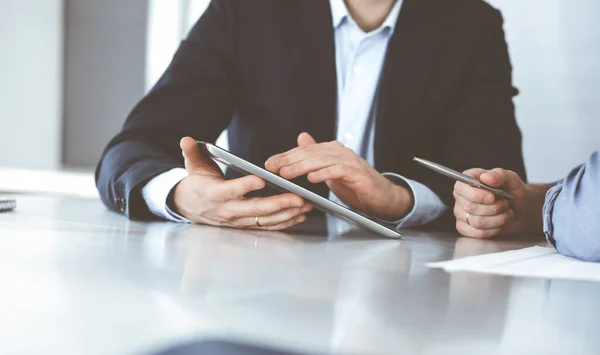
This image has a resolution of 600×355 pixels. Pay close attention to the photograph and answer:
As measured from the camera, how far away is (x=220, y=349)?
Result: 489mm

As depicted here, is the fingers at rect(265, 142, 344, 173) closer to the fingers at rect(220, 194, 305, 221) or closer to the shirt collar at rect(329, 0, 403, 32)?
the fingers at rect(220, 194, 305, 221)

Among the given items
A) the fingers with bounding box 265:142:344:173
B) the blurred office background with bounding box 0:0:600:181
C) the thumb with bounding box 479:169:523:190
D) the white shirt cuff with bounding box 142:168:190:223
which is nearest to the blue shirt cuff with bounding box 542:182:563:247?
the thumb with bounding box 479:169:523:190

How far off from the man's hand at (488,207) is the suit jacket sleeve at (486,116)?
0.39 metres

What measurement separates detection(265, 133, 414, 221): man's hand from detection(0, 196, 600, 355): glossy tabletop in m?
0.18

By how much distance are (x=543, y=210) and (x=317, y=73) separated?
2.64ft

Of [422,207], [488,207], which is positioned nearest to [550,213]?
[488,207]

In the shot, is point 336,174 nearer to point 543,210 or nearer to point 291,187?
point 291,187

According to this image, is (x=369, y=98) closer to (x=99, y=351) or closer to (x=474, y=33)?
(x=474, y=33)

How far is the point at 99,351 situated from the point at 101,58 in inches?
168

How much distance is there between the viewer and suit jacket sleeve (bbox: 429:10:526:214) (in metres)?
1.76

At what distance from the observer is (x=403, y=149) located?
186 cm

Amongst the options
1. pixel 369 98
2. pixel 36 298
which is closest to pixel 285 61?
pixel 369 98

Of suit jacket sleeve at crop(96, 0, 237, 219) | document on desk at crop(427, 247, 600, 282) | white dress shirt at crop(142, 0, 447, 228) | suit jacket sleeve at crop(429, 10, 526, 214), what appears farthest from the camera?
white dress shirt at crop(142, 0, 447, 228)

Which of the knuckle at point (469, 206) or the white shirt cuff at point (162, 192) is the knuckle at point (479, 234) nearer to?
the knuckle at point (469, 206)
